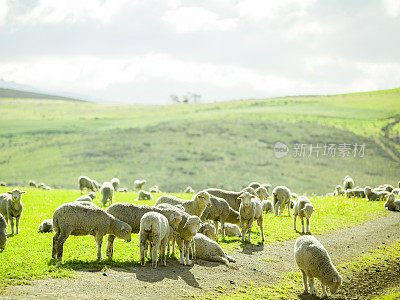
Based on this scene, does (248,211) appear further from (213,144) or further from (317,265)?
(213,144)

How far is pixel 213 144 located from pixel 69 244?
9908cm

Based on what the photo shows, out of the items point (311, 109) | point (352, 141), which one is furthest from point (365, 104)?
point (352, 141)

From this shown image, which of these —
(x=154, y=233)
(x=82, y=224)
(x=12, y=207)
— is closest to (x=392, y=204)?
(x=154, y=233)

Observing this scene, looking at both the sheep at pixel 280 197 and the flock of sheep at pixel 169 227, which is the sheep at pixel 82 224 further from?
the sheep at pixel 280 197

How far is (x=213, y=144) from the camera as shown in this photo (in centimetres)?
11500

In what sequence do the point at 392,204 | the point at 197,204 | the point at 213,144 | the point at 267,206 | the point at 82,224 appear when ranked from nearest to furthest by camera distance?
the point at 82,224, the point at 197,204, the point at 267,206, the point at 392,204, the point at 213,144

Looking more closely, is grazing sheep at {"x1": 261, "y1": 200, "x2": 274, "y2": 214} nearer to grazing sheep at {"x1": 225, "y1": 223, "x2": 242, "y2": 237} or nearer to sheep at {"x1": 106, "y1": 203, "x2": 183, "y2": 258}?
grazing sheep at {"x1": 225, "y1": 223, "x2": 242, "y2": 237}

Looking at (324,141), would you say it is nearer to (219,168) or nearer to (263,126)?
(263,126)

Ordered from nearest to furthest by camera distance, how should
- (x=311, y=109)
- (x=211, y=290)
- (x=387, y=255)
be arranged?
1. (x=211, y=290)
2. (x=387, y=255)
3. (x=311, y=109)

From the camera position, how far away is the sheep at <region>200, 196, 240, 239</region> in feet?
61.1

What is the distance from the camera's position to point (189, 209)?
17844 millimetres

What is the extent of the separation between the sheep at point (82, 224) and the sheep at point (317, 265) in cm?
562

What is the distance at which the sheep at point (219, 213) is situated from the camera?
18625 millimetres

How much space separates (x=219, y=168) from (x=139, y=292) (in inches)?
3613
